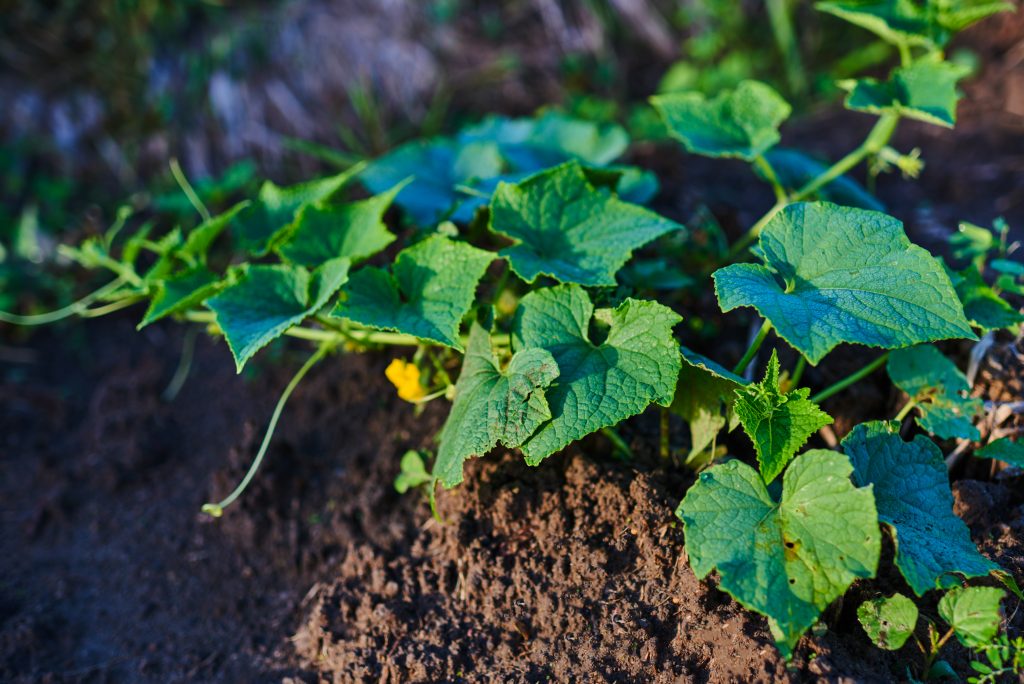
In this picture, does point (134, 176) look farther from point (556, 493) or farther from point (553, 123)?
point (556, 493)

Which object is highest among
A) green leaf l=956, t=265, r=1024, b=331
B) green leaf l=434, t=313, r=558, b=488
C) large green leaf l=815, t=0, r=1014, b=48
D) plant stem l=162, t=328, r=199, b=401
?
large green leaf l=815, t=0, r=1014, b=48

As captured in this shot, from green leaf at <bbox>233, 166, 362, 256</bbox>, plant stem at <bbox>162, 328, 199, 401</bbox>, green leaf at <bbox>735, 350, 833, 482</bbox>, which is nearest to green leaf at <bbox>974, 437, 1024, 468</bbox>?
green leaf at <bbox>735, 350, 833, 482</bbox>

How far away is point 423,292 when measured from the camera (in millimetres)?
1994

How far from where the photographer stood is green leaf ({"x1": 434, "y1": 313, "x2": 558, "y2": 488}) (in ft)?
5.48

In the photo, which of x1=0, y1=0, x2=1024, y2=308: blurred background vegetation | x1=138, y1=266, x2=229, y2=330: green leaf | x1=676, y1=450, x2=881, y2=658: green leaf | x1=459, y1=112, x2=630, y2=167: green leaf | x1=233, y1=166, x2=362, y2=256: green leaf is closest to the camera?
x1=676, y1=450, x2=881, y2=658: green leaf

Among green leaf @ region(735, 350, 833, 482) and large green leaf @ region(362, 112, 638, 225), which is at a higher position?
large green leaf @ region(362, 112, 638, 225)

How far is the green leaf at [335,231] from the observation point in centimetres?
219

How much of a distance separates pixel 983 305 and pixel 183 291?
2015 millimetres

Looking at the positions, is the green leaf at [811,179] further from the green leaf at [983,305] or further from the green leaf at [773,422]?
the green leaf at [773,422]

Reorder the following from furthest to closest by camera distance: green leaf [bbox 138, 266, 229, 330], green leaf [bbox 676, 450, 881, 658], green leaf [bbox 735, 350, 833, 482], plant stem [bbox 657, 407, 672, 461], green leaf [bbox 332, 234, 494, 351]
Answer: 1. green leaf [bbox 138, 266, 229, 330]
2. plant stem [bbox 657, 407, 672, 461]
3. green leaf [bbox 332, 234, 494, 351]
4. green leaf [bbox 735, 350, 833, 482]
5. green leaf [bbox 676, 450, 881, 658]

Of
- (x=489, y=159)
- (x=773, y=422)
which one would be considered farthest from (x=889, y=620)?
(x=489, y=159)

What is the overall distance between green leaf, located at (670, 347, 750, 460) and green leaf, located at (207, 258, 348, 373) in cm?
82

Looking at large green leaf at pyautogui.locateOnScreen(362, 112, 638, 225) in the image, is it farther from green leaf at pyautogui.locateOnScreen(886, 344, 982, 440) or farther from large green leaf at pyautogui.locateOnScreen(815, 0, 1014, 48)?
green leaf at pyautogui.locateOnScreen(886, 344, 982, 440)

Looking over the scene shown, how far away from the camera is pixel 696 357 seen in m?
1.78
